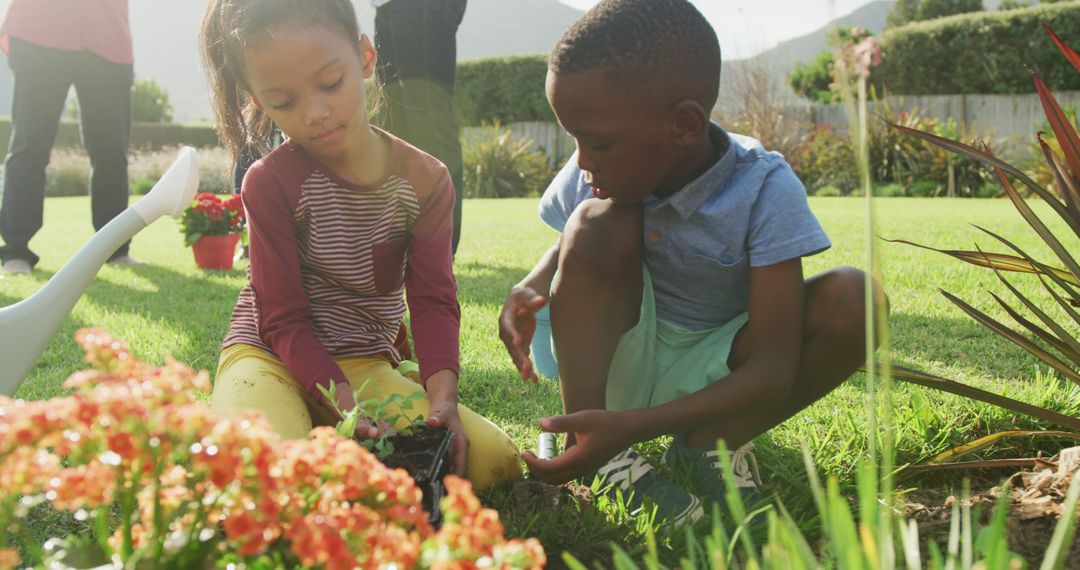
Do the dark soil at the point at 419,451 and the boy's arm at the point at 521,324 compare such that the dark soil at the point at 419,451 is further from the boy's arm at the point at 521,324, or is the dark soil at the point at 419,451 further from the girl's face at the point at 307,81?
the girl's face at the point at 307,81

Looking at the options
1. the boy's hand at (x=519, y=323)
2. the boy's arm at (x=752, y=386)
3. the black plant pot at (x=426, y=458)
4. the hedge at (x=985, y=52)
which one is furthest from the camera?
the hedge at (x=985, y=52)

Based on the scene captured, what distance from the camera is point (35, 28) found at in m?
4.99

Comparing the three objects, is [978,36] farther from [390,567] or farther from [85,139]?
[390,567]

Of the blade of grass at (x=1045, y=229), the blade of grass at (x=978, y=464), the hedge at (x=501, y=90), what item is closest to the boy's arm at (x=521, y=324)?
the blade of grass at (x=978, y=464)

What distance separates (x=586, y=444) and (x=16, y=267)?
15.7 feet

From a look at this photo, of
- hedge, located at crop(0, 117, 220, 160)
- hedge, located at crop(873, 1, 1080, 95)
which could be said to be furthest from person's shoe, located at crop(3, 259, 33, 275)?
hedge, located at crop(0, 117, 220, 160)

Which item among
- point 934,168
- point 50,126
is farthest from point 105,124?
point 934,168

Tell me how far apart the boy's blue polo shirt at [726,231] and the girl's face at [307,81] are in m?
0.70

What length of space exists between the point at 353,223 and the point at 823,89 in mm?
23315

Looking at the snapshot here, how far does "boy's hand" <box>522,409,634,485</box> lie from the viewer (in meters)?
1.60

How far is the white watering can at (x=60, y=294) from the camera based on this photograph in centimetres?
161

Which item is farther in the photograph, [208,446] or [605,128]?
[605,128]

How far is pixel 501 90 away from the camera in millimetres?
19203

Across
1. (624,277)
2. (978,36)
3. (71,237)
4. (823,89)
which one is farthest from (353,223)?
(823,89)
